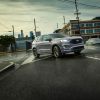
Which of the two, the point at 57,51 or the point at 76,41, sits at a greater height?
the point at 76,41

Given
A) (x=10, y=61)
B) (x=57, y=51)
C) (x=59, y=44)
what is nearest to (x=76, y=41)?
(x=59, y=44)

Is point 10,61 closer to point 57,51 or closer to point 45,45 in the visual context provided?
point 45,45

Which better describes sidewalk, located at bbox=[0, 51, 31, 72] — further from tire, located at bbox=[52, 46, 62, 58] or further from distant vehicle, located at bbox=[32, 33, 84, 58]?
tire, located at bbox=[52, 46, 62, 58]

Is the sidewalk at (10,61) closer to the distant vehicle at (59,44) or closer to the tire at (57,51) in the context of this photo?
the distant vehicle at (59,44)

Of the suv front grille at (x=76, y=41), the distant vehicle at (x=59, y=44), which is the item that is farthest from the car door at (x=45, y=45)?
the suv front grille at (x=76, y=41)

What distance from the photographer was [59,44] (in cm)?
1848

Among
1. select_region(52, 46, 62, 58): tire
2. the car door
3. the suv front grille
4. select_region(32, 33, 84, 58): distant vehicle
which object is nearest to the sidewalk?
the car door

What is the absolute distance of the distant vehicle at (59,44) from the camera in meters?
18.3

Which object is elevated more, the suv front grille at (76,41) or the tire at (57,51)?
the suv front grille at (76,41)

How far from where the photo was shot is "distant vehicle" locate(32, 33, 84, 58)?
18344 mm

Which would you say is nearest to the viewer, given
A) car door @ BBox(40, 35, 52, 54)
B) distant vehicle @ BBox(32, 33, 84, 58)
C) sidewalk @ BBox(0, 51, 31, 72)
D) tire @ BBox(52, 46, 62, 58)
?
sidewalk @ BBox(0, 51, 31, 72)

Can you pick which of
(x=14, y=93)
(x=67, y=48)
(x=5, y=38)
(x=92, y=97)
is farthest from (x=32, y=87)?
(x=5, y=38)

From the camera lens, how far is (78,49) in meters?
18.8

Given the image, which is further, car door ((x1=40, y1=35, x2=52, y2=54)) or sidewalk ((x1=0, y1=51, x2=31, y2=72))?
car door ((x1=40, y1=35, x2=52, y2=54))
